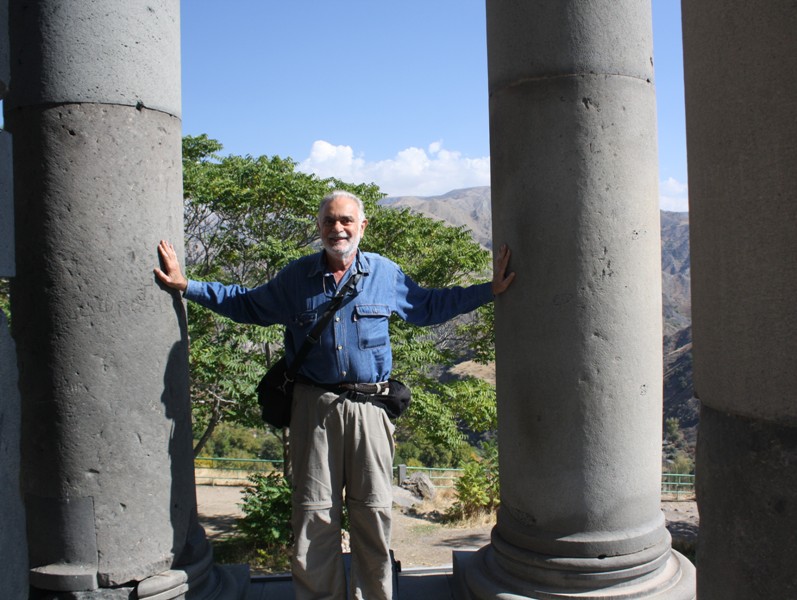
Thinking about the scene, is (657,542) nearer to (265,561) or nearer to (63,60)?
(63,60)

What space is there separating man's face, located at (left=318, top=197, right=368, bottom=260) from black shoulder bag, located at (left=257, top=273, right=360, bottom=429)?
0.20 meters

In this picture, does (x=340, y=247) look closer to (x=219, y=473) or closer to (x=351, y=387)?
(x=351, y=387)

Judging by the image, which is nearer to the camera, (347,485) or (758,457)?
(758,457)

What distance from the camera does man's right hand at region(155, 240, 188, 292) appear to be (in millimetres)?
4629

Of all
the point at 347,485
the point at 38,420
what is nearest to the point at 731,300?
the point at 347,485

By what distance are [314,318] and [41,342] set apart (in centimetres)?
163

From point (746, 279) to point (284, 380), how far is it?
10.9 ft

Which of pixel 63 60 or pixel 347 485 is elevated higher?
pixel 63 60

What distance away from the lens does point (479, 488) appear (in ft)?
56.6

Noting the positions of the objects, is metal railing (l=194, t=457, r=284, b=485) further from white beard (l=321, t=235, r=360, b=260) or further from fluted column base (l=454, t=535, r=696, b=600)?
white beard (l=321, t=235, r=360, b=260)

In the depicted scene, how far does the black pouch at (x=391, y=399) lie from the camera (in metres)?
4.79

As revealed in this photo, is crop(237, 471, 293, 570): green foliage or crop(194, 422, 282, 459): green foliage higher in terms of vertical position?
crop(237, 471, 293, 570): green foliage

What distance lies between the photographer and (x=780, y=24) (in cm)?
201

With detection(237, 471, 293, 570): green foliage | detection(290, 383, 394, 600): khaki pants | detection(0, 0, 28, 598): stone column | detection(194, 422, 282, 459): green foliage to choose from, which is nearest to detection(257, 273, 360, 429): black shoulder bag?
detection(290, 383, 394, 600): khaki pants
